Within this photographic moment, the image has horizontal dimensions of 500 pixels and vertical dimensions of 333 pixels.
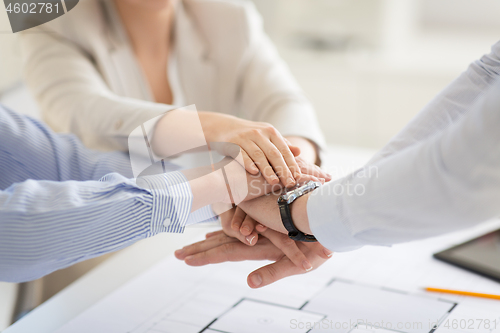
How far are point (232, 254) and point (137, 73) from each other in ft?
2.15

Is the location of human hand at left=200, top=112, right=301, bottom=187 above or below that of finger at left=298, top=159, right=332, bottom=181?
above

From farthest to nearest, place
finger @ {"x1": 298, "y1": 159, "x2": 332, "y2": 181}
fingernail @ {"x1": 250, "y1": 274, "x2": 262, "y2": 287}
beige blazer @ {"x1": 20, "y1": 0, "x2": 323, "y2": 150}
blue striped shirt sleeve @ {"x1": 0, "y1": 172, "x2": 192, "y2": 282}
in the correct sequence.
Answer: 1. beige blazer @ {"x1": 20, "y1": 0, "x2": 323, "y2": 150}
2. finger @ {"x1": 298, "y1": 159, "x2": 332, "y2": 181}
3. fingernail @ {"x1": 250, "y1": 274, "x2": 262, "y2": 287}
4. blue striped shirt sleeve @ {"x1": 0, "y1": 172, "x2": 192, "y2": 282}

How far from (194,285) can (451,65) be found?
7.57 ft

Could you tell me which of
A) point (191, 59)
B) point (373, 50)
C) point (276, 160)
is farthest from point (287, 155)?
point (373, 50)

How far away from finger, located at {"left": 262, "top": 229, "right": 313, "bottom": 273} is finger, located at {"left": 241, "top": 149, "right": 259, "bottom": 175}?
11 cm

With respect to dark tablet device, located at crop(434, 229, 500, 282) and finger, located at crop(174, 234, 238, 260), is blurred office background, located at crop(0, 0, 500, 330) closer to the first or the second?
dark tablet device, located at crop(434, 229, 500, 282)

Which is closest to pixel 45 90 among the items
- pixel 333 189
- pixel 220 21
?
pixel 220 21

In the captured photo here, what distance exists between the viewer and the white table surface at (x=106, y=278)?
0.78 m

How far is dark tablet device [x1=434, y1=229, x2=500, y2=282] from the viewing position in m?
0.85

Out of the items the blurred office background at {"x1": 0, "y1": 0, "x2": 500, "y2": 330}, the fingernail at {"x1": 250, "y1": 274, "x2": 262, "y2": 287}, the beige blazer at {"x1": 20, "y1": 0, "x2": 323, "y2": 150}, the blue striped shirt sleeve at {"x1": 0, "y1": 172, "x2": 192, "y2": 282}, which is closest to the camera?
the blue striped shirt sleeve at {"x1": 0, "y1": 172, "x2": 192, "y2": 282}

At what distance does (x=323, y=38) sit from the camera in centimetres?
299

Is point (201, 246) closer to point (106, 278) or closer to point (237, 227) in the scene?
point (237, 227)

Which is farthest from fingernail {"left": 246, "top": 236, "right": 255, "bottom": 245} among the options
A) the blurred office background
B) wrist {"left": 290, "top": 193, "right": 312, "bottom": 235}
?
the blurred office background

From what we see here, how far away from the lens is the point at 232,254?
2.72ft
